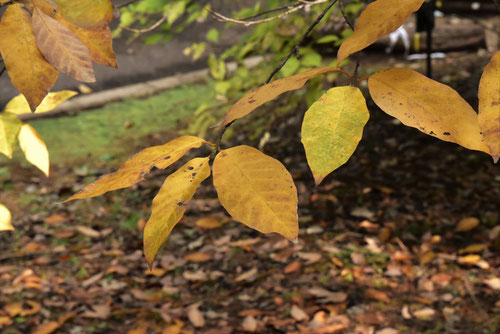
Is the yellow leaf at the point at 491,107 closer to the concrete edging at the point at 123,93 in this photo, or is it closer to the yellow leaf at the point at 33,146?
the yellow leaf at the point at 33,146

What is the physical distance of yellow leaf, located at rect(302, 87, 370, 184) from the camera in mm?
444

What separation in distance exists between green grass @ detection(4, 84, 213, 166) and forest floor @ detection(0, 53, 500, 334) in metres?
0.34

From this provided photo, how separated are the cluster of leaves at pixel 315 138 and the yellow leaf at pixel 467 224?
2.45 m

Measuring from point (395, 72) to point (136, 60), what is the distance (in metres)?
5.11

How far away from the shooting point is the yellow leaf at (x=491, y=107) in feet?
1.23

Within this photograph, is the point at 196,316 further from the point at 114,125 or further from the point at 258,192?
the point at 114,125

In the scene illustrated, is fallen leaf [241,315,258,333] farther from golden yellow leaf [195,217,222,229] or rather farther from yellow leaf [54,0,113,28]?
yellow leaf [54,0,113,28]

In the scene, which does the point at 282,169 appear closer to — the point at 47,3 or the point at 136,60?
the point at 47,3

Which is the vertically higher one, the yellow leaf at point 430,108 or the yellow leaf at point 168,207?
the yellow leaf at point 430,108

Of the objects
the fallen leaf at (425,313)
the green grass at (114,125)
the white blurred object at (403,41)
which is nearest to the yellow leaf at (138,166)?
the fallen leaf at (425,313)

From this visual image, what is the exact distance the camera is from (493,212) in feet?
9.09

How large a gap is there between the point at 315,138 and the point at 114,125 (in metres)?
4.20

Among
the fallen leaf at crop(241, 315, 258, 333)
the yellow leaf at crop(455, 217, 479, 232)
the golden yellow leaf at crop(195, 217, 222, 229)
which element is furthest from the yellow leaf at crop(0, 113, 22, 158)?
the yellow leaf at crop(455, 217, 479, 232)

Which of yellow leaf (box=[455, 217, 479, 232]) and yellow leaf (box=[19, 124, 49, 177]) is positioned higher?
yellow leaf (box=[19, 124, 49, 177])
